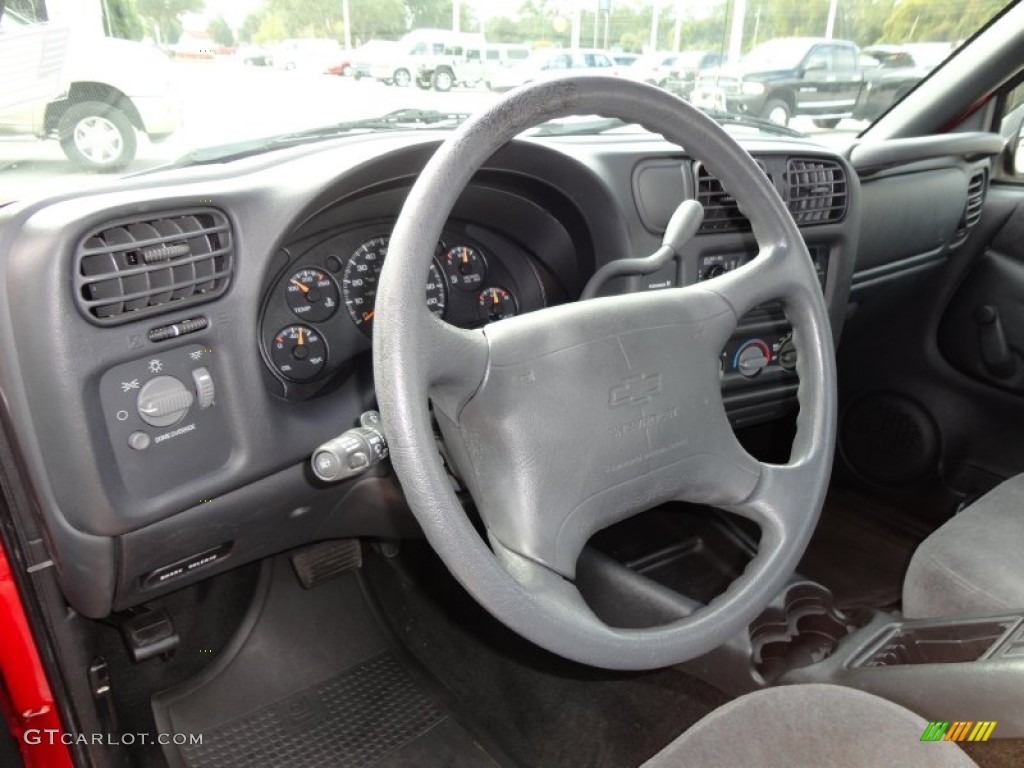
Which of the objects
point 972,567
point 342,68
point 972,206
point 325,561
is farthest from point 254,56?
point 972,206

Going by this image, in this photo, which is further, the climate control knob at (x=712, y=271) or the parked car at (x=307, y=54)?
the climate control knob at (x=712, y=271)

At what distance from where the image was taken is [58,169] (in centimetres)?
117

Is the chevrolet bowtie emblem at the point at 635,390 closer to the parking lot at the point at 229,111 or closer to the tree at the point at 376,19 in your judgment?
the parking lot at the point at 229,111

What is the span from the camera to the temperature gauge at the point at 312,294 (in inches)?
51.7

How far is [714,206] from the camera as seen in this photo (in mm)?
→ 1708

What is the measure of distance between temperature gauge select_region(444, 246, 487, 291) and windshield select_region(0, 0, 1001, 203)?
246 mm

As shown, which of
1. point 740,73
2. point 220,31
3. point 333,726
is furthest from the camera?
point 740,73

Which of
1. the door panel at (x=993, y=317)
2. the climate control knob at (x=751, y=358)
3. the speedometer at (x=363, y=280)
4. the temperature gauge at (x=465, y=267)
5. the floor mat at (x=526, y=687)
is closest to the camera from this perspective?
the speedometer at (x=363, y=280)

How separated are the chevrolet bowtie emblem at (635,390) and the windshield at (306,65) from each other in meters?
0.37

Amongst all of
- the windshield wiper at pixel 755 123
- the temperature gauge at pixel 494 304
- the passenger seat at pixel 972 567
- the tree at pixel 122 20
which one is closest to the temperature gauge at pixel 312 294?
the temperature gauge at pixel 494 304

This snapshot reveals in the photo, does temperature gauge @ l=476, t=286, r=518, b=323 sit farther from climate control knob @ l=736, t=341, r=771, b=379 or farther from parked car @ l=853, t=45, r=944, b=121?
parked car @ l=853, t=45, r=944, b=121

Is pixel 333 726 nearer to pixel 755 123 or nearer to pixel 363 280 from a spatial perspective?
pixel 363 280

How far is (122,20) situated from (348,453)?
2.36ft

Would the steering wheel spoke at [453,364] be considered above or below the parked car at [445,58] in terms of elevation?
below
